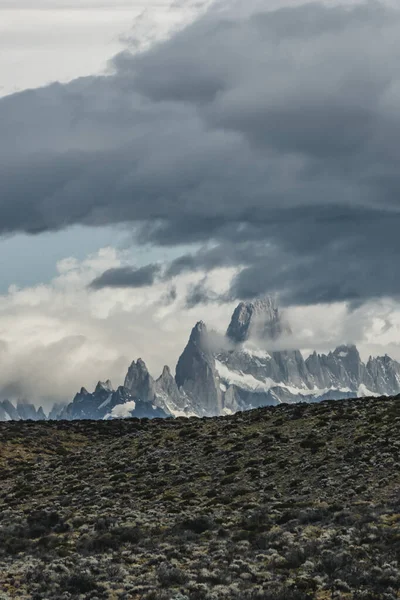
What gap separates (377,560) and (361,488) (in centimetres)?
1472

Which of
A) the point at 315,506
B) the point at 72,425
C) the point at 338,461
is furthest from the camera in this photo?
the point at 72,425

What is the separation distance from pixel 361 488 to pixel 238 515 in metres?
7.35

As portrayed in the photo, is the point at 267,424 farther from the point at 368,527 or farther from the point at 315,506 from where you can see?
the point at 368,527

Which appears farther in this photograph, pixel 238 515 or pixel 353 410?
pixel 353 410

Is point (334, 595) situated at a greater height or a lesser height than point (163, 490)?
lesser

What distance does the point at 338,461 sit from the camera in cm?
5641

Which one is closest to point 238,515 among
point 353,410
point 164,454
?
point 164,454

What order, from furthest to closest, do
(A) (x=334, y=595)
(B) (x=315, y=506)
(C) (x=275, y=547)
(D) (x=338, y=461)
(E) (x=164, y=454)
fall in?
1. (E) (x=164, y=454)
2. (D) (x=338, y=461)
3. (B) (x=315, y=506)
4. (C) (x=275, y=547)
5. (A) (x=334, y=595)

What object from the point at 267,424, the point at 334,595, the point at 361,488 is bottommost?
the point at 334,595

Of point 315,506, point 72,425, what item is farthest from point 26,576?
point 72,425

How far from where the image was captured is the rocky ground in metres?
32.6

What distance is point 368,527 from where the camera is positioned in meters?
38.5

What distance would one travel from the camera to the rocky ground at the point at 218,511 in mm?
32625

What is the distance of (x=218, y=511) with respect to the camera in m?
47.6
